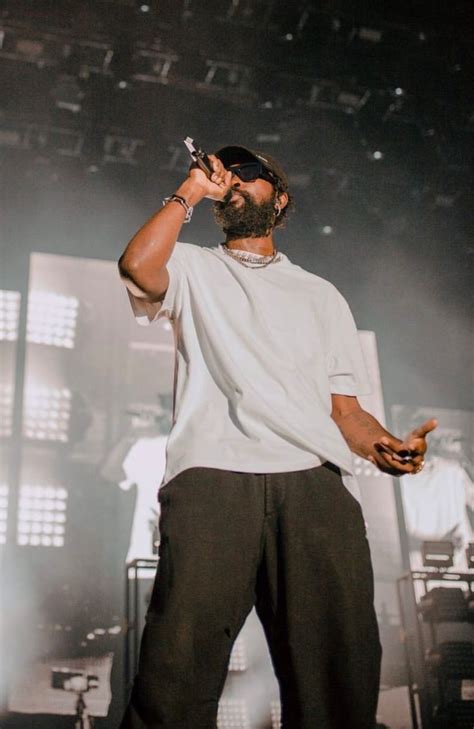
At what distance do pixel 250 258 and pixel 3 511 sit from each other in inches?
151

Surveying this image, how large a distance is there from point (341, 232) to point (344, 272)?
0.34 m

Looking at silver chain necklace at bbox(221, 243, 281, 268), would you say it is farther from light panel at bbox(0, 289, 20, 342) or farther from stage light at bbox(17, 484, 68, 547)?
light panel at bbox(0, 289, 20, 342)

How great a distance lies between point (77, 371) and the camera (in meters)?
5.57

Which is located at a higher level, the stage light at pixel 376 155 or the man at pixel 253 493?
the stage light at pixel 376 155

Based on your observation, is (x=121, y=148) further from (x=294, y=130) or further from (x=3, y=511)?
(x=3, y=511)

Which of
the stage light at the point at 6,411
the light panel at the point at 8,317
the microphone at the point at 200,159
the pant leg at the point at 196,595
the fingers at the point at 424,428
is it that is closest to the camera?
the pant leg at the point at 196,595

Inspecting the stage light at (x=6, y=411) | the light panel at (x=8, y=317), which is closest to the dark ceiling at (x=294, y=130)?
the light panel at (x=8, y=317)

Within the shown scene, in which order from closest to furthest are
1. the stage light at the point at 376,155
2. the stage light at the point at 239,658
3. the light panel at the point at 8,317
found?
the stage light at the point at 239,658
the light panel at the point at 8,317
the stage light at the point at 376,155

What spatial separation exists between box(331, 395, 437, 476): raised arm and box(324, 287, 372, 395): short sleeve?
0.09 ft

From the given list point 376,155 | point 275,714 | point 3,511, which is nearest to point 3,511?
point 3,511

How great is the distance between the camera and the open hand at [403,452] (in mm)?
1457

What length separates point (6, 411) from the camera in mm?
5348

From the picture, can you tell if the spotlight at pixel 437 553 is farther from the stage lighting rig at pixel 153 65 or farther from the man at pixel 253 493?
the man at pixel 253 493

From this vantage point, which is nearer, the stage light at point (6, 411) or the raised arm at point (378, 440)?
the raised arm at point (378, 440)
